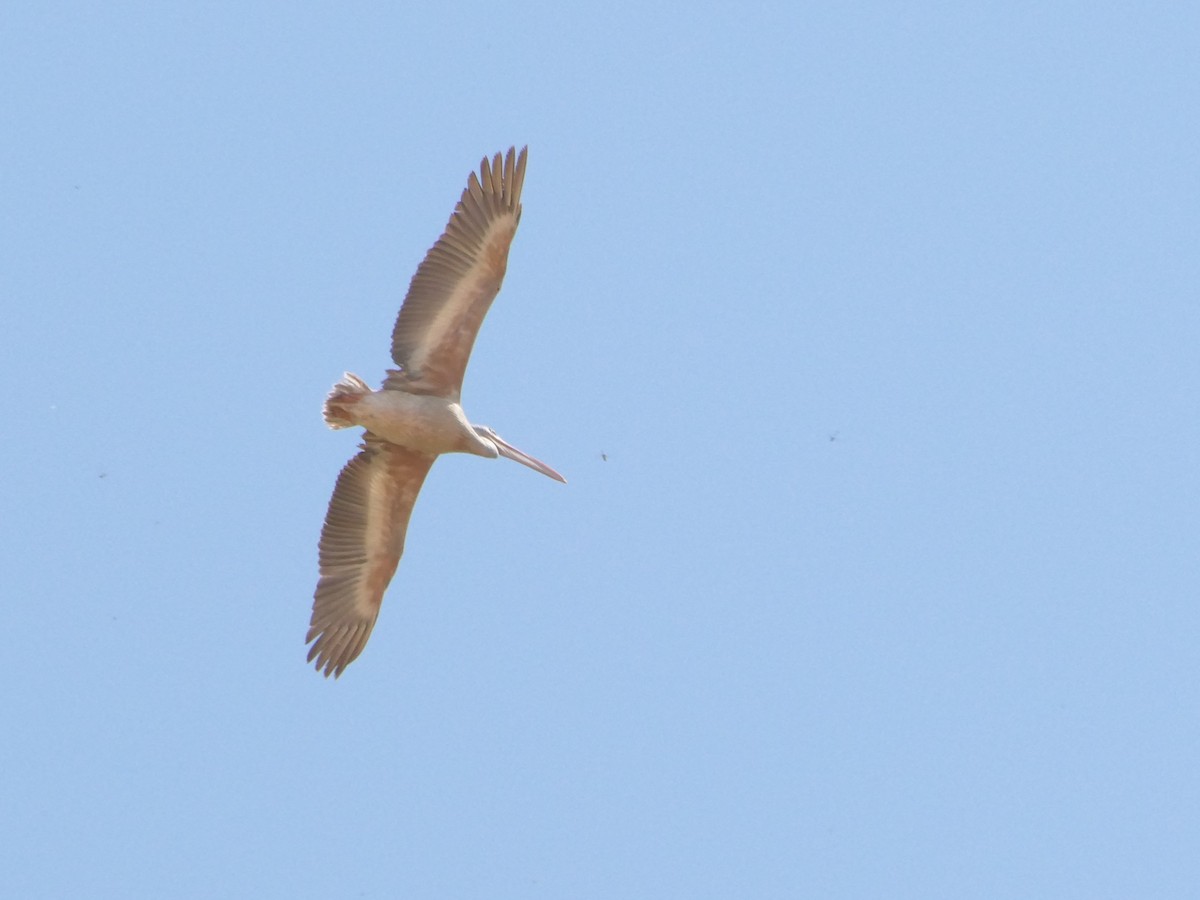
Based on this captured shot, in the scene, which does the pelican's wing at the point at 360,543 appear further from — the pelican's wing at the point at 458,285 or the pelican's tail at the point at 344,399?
the pelican's wing at the point at 458,285

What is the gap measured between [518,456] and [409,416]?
1.26 m

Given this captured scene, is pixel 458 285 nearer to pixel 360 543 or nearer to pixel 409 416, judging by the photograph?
pixel 409 416

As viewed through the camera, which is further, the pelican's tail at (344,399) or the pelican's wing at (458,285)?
the pelican's tail at (344,399)

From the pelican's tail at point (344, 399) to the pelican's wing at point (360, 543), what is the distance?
305 mm

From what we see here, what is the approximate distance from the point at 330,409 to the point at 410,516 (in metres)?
1.06

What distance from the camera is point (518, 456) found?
54.9 feet

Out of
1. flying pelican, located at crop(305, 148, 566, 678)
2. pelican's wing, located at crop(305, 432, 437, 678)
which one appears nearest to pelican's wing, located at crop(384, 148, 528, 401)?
flying pelican, located at crop(305, 148, 566, 678)

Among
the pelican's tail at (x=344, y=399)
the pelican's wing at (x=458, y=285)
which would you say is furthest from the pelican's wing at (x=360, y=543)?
the pelican's wing at (x=458, y=285)

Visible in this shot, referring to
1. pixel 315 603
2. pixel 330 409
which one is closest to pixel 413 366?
pixel 330 409

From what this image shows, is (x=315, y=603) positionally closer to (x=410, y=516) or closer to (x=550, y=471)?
(x=410, y=516)

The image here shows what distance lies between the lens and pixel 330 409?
15969 millimetres

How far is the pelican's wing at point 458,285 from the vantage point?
15578 millimetres

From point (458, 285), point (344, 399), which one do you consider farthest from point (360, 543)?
point (458, 285)

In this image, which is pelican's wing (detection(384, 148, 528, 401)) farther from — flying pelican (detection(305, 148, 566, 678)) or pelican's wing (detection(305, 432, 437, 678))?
pelican's wing (detection(305, 432, 437, 678))
